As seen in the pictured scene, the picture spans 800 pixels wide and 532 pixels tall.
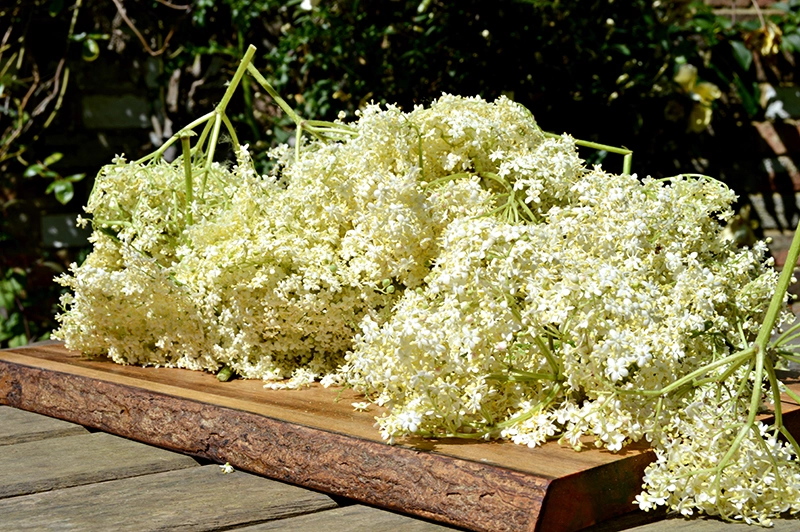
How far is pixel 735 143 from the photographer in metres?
3.18

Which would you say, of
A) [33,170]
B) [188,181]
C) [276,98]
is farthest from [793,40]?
[33,170]

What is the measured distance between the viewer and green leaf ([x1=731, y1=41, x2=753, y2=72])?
2988 mm

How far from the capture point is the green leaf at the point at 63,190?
3027 millimetres

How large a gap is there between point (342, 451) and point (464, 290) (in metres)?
0.20

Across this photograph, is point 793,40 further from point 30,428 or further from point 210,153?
point 30,428

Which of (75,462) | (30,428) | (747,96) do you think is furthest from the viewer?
(747,96)

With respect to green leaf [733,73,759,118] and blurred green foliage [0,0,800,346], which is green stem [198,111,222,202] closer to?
blurred green foliage [0,0,800,346]

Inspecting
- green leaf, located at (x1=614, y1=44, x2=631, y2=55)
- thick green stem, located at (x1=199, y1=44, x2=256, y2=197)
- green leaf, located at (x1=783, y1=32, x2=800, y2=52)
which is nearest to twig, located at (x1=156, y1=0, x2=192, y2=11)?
green leaf, located at (x1=614, y1=44, x2=631, y2=55)

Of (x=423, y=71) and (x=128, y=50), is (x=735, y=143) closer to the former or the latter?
(x=423, y=71)

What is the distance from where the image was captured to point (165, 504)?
35.2 inches

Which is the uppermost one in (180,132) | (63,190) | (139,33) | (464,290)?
(139,33)

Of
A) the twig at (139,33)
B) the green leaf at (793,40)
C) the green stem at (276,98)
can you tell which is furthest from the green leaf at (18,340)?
the green leaf at (793,40)

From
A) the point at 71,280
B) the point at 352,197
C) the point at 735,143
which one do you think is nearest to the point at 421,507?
the point at 352,197

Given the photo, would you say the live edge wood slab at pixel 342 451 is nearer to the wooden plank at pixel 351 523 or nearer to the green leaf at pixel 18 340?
the wooden plank at pixel 351 523
